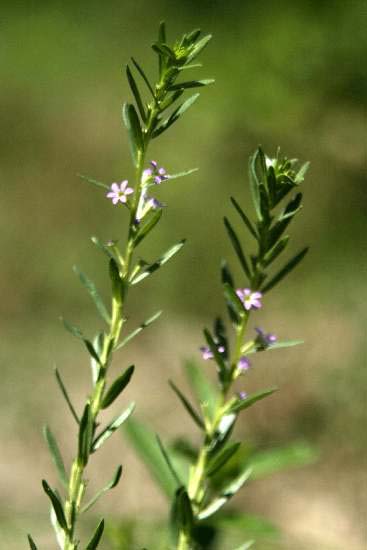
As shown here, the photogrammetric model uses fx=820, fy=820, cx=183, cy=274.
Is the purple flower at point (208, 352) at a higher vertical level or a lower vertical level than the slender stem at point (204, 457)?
higher

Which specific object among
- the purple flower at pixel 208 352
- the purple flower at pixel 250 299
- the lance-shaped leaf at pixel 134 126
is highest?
the lance-shaped leaf at pixel 134 126

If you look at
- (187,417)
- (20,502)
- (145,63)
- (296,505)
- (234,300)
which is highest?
(234,300)

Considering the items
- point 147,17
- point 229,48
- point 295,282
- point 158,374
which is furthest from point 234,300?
point 147,17

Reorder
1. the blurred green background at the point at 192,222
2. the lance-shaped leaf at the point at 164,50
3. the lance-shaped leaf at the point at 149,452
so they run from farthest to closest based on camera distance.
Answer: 1. the blurred green background at the point at 192,222
2. the lance-shaped leaf at the point at 149,452
3. the lance-shaped leaf at the point at 164,50

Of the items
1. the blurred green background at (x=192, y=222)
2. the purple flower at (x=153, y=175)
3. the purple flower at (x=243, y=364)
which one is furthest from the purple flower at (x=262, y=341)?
the blurred green background at (x=192, y=222)

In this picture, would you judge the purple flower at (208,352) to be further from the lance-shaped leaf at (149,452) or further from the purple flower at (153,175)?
the lance-shaped leaf at (149,452)

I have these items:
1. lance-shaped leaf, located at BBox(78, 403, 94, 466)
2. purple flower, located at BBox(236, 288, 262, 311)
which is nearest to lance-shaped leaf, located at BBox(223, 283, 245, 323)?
purple flower, located at BBox(236, 288, 262, 311)

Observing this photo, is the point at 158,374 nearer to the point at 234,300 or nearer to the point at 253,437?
the point at 253,437
